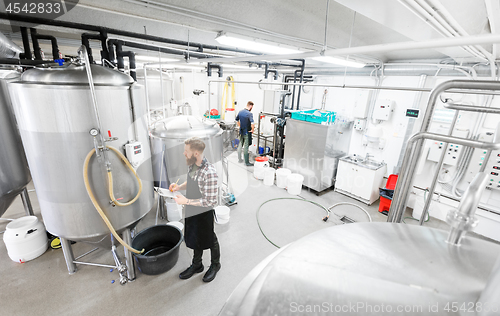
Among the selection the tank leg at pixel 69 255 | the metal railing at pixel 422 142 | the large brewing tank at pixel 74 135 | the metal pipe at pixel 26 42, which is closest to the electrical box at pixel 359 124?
the metal railing at pixel 422 142

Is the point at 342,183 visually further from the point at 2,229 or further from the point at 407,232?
the point at 2,229

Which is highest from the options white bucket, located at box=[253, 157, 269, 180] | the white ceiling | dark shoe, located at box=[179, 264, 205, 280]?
the white ceiling

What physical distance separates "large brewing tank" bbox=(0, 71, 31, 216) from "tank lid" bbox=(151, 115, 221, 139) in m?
1.44

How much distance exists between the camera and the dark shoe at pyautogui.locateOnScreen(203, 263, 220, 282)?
2393mm

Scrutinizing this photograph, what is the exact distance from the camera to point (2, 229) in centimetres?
314

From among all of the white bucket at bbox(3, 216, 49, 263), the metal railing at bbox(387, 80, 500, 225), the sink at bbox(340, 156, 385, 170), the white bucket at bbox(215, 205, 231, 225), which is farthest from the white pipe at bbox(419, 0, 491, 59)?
the white bucket at bbox(3, 216, 49, 263)

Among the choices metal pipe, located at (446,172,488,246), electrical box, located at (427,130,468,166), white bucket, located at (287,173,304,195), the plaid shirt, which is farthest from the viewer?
white bucket, located at (287,173,304,195)

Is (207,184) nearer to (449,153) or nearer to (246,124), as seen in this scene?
(246,124)

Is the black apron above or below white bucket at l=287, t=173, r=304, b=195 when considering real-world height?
above

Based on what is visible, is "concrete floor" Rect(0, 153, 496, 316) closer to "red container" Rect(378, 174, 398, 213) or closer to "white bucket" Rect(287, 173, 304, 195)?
"white bucket" Rect(287, 173, 304, 195)

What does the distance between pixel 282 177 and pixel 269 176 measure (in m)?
0.28

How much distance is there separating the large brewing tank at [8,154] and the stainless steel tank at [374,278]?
3079 mm

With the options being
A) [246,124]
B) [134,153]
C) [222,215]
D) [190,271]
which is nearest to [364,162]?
[246,124]

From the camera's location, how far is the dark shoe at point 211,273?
239 centimetres
